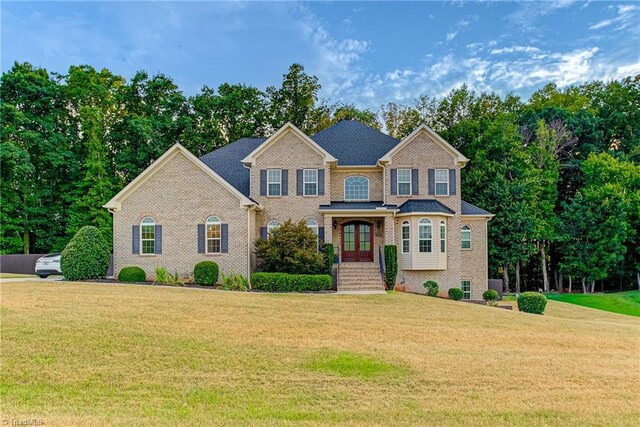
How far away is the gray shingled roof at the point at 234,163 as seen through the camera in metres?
24.2

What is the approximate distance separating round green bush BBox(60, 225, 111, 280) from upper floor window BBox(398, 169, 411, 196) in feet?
50.3

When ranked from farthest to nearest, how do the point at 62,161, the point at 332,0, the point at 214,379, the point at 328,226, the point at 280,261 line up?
1. the point at 62,161
2. the point at 328,226
3. the point at 280,261
4. the point at 332,0
5. the point at 214,379

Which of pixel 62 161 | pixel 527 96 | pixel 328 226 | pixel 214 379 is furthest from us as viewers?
pixel 527 96

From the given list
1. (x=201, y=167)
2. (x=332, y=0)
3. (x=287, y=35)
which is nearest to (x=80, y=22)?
(x=201, y=167)

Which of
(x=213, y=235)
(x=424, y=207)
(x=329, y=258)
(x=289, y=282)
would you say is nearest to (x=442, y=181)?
(x=424, y=207)

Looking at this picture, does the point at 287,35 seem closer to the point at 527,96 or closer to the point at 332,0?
the point at 332,0

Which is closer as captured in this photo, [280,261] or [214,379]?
[214,379]

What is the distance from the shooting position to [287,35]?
22.1 m

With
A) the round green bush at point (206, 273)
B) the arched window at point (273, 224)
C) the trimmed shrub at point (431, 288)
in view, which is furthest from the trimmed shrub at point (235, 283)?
the trimmed shrub at point (431, 288)

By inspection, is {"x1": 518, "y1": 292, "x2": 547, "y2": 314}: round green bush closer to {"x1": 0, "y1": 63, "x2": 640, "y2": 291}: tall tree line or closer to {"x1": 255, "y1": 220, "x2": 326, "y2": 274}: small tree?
{"x1": 255, "y1": 220, "x2": 326, "y2": 274}: small tree

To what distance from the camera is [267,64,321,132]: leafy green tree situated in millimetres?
39062

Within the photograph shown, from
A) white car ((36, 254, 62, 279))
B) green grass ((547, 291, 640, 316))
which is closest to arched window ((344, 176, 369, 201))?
white car ((36, 254, 62, 279))

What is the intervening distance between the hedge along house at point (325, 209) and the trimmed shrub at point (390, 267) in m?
0.44

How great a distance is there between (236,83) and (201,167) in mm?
20136
